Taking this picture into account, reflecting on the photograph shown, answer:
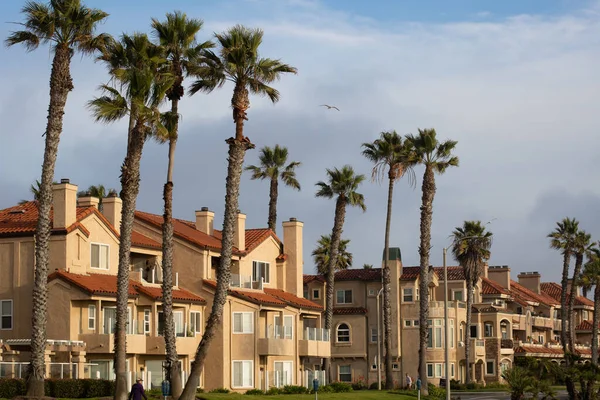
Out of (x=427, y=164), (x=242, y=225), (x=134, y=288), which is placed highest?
(x=427, y=164)

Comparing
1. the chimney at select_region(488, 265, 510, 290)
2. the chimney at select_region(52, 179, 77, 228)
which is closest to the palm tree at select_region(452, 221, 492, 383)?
the chimney at select_region(488, 265, 510, 290)

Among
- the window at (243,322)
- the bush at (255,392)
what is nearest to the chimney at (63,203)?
the window at (243,322)

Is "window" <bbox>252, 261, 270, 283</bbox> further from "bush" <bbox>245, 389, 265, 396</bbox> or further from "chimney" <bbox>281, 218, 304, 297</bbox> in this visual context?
"bush" <bbox>245, 389, 265, 396</bbox>

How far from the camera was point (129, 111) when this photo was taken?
48.5 meters

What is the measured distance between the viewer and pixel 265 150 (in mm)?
87188

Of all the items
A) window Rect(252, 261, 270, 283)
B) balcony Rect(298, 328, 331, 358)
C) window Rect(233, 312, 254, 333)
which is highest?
window Rect(252, 261, 270, 283)

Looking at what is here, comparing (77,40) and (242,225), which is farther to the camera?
(242,225)

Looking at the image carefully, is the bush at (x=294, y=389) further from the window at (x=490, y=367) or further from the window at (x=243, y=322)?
the window at (x=490, y=367)

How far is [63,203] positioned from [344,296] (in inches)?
1691

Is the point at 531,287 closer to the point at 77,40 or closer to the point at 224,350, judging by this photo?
the point at 224,350

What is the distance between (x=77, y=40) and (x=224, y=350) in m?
24.4

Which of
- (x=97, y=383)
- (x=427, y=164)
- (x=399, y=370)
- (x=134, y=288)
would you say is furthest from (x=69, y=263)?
(x=399, y=370)

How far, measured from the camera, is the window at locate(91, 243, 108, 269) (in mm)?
59000

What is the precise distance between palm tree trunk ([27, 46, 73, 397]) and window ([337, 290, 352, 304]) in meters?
53.0
